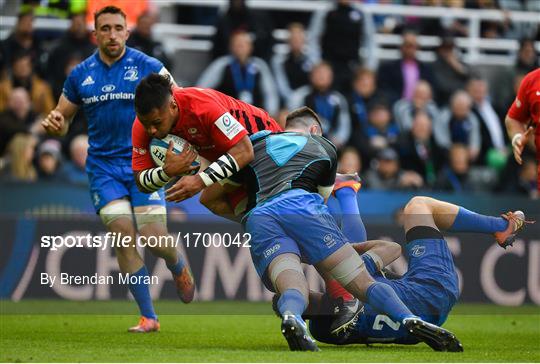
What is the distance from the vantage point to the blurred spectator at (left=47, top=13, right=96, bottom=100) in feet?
55.9

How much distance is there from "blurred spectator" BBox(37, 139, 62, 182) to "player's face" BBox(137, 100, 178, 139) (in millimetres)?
7236

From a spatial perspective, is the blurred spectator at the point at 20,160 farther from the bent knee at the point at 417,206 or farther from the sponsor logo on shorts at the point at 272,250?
the bent knee at the point at 417,206

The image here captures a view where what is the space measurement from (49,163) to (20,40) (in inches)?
87.7

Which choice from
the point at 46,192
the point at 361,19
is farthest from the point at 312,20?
the point at 46,192

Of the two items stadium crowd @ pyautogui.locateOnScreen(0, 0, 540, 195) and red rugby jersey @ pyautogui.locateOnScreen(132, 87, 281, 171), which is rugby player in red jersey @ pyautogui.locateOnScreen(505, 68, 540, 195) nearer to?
red rugby jersey @ pyautogui.locateOnScreen(132, 87, 281, 171)

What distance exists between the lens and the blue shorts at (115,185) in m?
10.9

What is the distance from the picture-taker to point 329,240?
8.52 meters

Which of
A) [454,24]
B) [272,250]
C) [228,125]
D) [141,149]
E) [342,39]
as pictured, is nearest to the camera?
[272,250]

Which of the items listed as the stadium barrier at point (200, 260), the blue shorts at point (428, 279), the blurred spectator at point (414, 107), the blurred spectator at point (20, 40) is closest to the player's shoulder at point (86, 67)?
the stadium barrier at point (200, 260)

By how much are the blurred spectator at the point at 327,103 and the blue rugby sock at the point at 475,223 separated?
27.6ft

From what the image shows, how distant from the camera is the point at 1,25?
1828 cm

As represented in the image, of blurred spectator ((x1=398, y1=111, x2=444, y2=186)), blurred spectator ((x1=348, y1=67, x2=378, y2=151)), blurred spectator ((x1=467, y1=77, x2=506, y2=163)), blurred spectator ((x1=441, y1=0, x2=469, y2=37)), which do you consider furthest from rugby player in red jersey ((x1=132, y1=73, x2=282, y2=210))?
blurred spectator ((x1=441, y1=0, x2=469, y2=37))

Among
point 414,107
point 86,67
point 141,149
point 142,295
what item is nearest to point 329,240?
point 141,149

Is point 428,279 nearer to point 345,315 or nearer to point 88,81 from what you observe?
point 345,315
